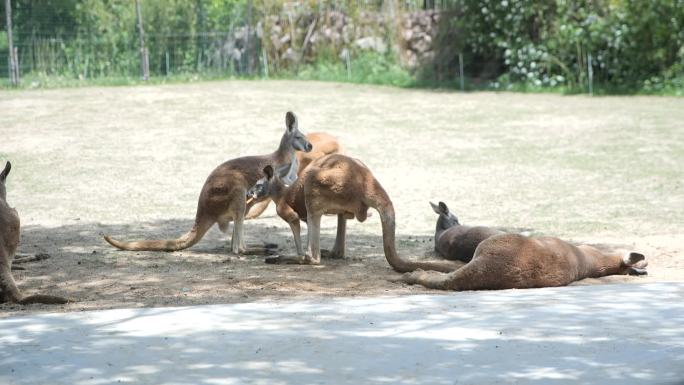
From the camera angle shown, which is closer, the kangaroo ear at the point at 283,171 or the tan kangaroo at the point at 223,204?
the kangaroo ear at the point at 283,171

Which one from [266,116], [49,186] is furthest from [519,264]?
[266,116]

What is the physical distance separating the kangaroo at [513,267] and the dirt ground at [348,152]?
296 millimetres

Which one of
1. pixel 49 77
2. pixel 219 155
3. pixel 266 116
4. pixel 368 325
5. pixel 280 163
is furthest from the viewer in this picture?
pixel 49 77

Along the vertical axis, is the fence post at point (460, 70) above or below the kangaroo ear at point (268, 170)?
above

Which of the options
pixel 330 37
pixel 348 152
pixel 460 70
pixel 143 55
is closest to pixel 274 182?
pixel 348 152

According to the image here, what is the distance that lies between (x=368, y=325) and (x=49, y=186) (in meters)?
8.45

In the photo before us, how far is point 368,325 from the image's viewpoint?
5.22 m

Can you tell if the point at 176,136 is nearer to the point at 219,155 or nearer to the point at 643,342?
the point at 219,155

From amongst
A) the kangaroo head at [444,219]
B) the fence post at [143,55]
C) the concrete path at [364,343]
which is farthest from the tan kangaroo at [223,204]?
the fence post at [143,55]

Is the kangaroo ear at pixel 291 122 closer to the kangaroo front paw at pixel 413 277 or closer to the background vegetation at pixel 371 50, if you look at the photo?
the kangaroo front paw at pixel 413 277

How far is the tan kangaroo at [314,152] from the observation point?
10273 mm

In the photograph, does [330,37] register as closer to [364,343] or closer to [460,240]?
[460,240]

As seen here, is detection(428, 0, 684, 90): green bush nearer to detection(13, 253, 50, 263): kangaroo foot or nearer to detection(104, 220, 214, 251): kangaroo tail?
detection(104, 220, 214, 251): kangaroo tail

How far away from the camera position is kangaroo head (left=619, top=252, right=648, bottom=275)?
7.27 meters
